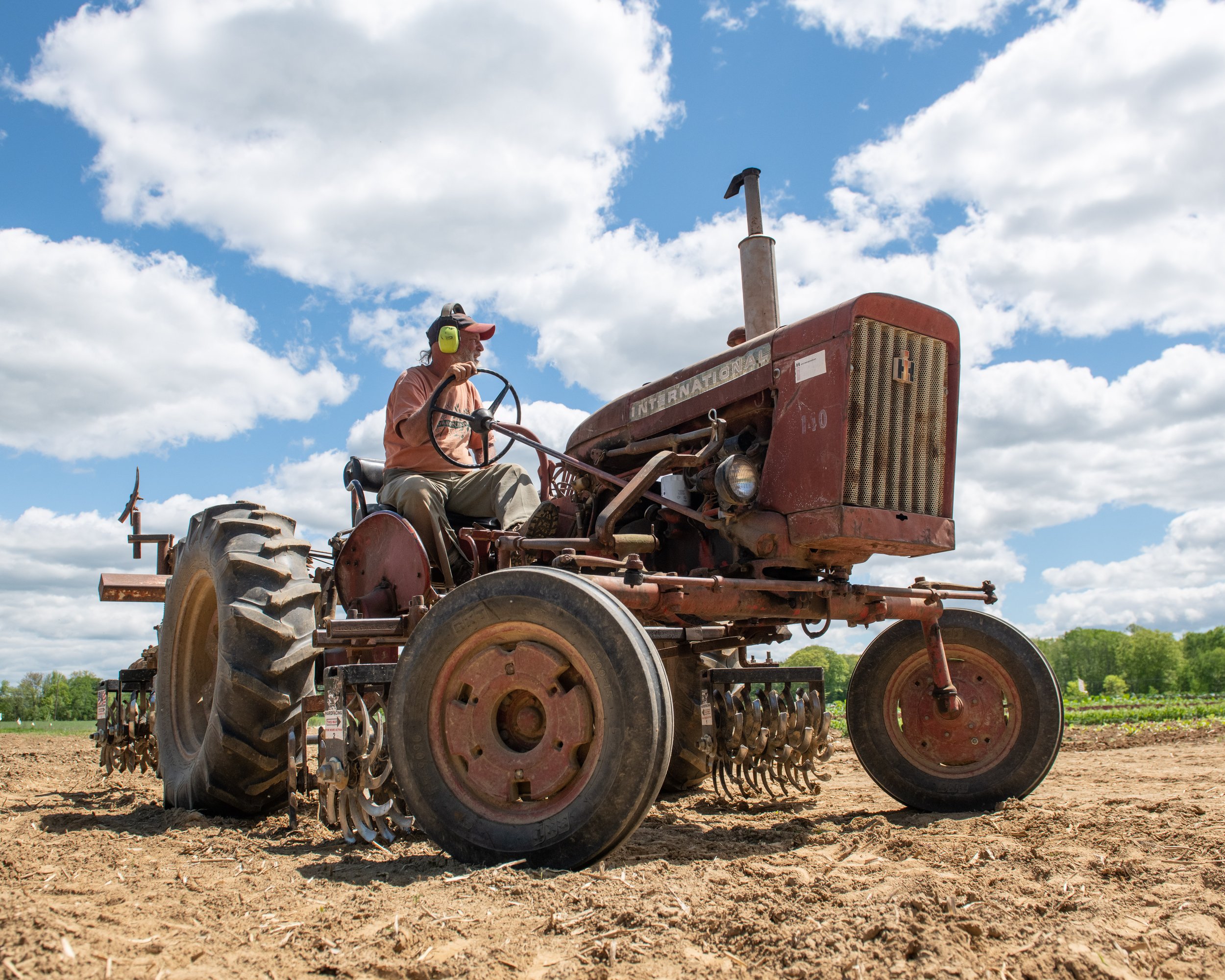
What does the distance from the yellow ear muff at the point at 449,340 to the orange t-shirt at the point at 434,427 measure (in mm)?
185

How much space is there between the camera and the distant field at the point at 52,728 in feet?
44.8

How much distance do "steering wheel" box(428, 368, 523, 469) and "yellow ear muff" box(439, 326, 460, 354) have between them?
159 millimetres

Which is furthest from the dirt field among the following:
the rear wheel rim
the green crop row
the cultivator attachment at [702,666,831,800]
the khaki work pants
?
the green crop row

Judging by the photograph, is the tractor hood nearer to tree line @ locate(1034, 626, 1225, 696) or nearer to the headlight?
the headlight

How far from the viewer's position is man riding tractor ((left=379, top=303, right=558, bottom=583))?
4863 mm

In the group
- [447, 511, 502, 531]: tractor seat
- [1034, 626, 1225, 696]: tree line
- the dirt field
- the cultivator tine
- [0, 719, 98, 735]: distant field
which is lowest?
[1034, 626, 1225, 696]: tree line

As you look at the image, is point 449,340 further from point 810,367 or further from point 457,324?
point 810,367

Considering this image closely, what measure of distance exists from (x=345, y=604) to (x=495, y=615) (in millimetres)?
2402

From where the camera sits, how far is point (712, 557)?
4.41 m

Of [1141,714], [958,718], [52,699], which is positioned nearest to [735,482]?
[958,718]

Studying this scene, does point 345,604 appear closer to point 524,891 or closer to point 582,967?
point 524,891

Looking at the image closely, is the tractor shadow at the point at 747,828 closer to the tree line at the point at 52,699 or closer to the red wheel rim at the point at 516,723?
the red wheel rim at the point at 516,723

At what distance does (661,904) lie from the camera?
7.63ft

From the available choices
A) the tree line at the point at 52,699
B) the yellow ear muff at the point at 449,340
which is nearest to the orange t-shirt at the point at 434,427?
the yellow ear muff at the point at 449,340
